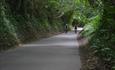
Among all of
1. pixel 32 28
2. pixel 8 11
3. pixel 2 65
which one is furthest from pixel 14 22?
pixel 2 65

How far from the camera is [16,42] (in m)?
26.2

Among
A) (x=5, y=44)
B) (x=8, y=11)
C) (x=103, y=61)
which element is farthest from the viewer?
(x=8, y=11)

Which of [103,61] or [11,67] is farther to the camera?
[11,67]

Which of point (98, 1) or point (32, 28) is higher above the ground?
point (98, 1)

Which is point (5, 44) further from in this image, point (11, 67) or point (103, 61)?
point (103, 61)

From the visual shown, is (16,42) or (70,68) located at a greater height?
(70,68)

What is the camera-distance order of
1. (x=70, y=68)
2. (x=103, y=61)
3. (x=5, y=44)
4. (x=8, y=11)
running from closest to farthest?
(x=103, y=61) → (x=70, y=68) → (x=5, y=44) → (x=8, y=11)

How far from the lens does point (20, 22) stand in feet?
105

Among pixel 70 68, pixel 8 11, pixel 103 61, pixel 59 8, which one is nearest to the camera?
pixel 103 61

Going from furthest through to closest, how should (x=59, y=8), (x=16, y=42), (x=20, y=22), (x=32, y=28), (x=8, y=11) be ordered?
(x=59, y=8)
(x=32, y=28)
(x=20, y=22)
(x=8, y=11)
(x=16, y=42)

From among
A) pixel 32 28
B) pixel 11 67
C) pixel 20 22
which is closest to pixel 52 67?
pixel 11 67

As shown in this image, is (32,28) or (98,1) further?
(32,28)

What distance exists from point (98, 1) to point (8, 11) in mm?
10250

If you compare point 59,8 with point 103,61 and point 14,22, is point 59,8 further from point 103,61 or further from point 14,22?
point 103,61
